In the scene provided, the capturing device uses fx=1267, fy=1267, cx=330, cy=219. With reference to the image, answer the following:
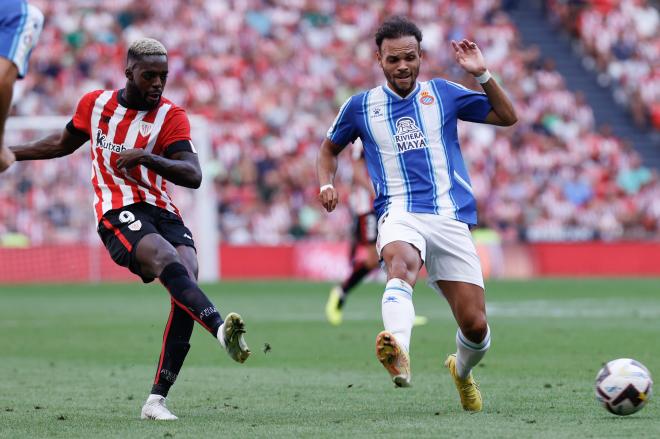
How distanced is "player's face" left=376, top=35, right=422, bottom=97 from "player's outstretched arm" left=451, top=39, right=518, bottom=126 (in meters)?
0.25

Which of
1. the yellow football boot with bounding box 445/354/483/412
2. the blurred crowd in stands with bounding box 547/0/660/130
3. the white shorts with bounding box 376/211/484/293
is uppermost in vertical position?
the blurred crowd in stands with bounding box 547/0/660/130

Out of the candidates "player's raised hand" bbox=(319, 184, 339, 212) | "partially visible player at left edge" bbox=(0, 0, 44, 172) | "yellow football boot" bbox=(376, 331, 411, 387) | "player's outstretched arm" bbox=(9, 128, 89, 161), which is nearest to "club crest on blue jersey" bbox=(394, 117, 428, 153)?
"player's raised hand" bbox=(319, 184, 339, 212)

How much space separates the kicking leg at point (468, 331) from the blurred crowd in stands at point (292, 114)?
1945cm

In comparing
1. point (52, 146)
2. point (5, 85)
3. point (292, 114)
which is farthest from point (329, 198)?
point (292, 114)

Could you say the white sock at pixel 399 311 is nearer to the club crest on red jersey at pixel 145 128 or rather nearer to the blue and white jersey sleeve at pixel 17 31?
the club crest on red jersey at pixel 145 128

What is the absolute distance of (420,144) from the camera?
792 centimetres

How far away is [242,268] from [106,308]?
8.77 meters

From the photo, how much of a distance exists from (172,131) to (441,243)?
5.92 feet

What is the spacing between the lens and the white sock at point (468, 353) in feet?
25.9

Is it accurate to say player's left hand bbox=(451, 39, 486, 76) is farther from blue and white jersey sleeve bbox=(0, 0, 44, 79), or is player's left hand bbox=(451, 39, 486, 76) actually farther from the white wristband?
blue and white jersey sleeve bbox=(0, 0, 44, 79)

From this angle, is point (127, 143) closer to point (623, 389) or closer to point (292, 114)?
point (623, 389)

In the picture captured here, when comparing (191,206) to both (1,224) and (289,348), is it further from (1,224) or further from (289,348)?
(289,348)

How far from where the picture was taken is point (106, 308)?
19.3 m

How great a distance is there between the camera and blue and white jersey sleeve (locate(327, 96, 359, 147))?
8125 millimetres
